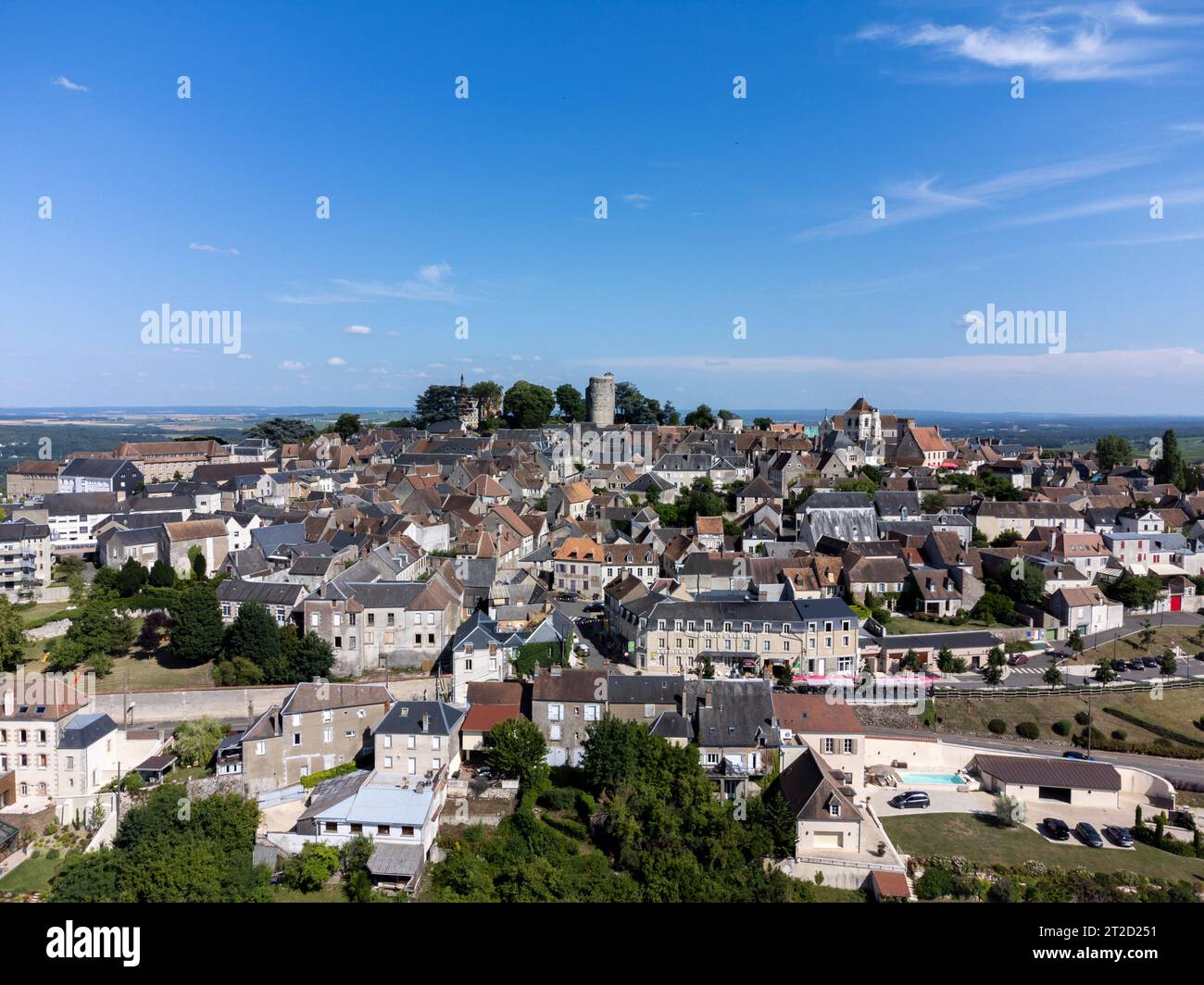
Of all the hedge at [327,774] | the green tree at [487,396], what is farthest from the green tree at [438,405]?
the hedge at [327,774]

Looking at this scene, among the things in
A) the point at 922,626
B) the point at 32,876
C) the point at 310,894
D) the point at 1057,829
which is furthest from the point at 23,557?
the point at 1057,829

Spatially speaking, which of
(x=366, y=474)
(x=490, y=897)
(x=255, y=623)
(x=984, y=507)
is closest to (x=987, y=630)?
(x=984, y=507)

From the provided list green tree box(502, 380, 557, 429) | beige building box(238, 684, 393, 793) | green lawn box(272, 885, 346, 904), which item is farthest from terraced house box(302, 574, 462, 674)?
green tree box(502, 380, 557, 429)

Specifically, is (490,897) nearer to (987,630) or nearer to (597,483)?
(987,630)

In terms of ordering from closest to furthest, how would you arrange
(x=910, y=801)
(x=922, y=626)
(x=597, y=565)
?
(x=910, y=801) → (x=922, y=626) → (x=597, y=565)

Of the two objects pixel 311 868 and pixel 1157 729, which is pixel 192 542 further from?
pixel 1157 729
